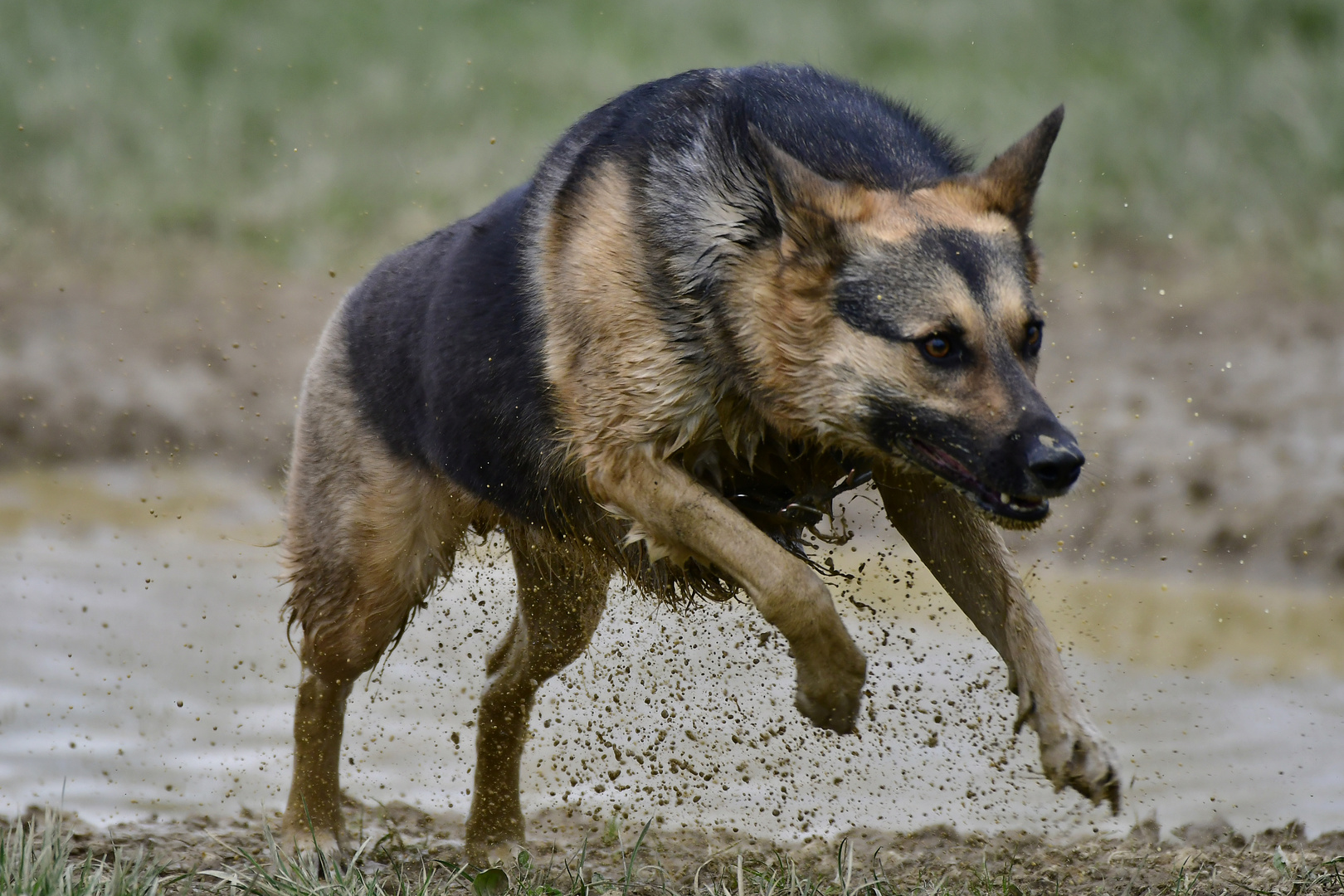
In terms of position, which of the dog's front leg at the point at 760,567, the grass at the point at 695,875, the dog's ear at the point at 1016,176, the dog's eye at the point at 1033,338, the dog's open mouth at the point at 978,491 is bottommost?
the grass at the point at 695,875

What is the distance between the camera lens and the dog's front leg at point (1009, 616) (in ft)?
13.2

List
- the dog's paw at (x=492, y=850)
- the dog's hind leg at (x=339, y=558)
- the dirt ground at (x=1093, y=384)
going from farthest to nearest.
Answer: the dirt ground at (x=1093, y=384)
the dog's paw at (x=492, y=850)
the dog's hind leg at (x=339, y=558)

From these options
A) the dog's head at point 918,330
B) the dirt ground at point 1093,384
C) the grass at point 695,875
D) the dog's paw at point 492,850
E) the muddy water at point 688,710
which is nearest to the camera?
the dog's head at point 918,330

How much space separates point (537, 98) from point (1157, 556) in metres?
7.47

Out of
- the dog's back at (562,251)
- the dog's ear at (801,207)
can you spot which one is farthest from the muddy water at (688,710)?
the dog's ear at (801,207)

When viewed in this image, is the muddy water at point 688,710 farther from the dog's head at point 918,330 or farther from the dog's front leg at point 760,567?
the dog's head at point 918,330

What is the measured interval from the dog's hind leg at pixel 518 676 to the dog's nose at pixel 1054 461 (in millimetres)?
2118

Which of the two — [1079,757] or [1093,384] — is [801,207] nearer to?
[1079,757]

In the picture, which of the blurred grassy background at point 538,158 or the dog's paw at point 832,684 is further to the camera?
the blurred grassy background at point 538,158

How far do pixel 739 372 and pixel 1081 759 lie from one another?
1.45 metres

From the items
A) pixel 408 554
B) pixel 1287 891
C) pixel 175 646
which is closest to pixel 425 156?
pixel 175 646

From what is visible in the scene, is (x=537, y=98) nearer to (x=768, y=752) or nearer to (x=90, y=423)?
(x=90, y=423)

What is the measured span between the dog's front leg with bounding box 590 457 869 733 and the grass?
2.65ft

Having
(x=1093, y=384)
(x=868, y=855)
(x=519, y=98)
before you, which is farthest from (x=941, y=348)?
(x=519, y=98)
